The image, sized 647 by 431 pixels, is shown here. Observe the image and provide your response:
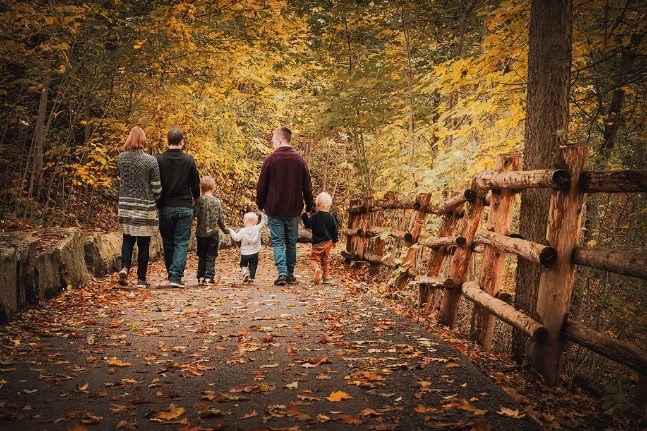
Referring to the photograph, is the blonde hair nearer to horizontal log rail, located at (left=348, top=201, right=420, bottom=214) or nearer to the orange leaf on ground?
horizontal log rail, located at (left=348, top=201, right=420, bottom=214)

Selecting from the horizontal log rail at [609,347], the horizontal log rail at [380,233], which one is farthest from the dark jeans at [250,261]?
the horizontal log rail at [609,347]

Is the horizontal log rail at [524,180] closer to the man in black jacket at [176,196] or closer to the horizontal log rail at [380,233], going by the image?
the horizontal log rail at [380,233]

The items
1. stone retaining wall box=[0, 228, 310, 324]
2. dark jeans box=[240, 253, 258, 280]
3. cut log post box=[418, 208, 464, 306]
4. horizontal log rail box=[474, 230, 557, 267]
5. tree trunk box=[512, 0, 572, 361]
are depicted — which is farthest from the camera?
dark jeans box=[240, 253, 258, 280]

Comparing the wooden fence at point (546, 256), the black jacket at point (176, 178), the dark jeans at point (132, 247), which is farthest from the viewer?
the black jacket at point (176, 178)

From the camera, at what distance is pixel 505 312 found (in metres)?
4.33

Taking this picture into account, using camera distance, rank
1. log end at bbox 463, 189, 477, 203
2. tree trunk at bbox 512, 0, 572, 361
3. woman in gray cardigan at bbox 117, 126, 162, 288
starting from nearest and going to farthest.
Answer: tree trunk at bbox 512, 0, 572, 361 → log end at bbox 463, 189, 477, 203 → woman in gray cardigan at bbox 117, 126, 162, 288

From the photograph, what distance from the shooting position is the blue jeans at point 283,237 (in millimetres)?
8250

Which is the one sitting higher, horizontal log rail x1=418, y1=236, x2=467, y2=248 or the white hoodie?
horizontal log rail x1=418, y1=236, x2=467, y2=248

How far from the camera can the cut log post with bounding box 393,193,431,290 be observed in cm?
753

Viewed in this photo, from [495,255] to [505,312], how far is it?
72 centimetres

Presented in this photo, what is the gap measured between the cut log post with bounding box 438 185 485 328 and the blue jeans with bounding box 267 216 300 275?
316 cm

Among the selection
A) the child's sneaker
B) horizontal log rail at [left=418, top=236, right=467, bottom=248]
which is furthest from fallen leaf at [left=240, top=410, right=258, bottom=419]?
the child's sneaker

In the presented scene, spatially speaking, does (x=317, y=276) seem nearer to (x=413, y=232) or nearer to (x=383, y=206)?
(x=413, y=232)

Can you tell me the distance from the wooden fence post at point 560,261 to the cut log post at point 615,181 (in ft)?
0.24
